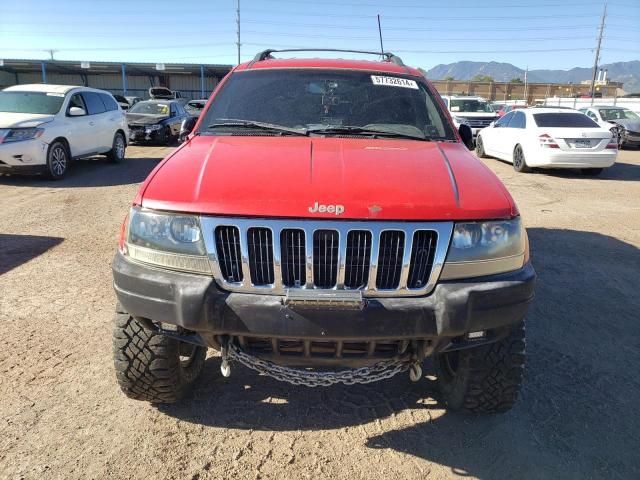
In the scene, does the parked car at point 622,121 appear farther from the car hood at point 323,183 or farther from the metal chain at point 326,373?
the metal chain at point 326,373

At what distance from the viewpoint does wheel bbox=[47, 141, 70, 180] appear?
9578 millimetres

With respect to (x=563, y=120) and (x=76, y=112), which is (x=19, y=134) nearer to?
(x=76, y=112)

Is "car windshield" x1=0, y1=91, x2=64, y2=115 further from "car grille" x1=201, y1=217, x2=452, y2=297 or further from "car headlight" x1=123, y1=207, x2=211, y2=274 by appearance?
"car grille" x1=201, y1=217, x2=452, y2=297

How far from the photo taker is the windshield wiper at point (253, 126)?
3213mm

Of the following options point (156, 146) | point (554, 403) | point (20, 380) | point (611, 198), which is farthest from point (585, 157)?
point (156, 146)

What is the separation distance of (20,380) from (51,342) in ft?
1.62

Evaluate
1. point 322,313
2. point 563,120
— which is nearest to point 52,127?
point 322,313

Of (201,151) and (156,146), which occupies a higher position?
(201,151)

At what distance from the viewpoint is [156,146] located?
1703 cm

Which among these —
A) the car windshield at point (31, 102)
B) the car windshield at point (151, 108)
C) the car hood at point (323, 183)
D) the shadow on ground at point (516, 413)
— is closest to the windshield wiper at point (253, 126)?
the car hood at point (323, 183)

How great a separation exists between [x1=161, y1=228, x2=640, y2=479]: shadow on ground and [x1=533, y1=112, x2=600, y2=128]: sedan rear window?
915 centimetres

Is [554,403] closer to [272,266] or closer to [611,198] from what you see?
[272,266]

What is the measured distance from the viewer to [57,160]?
988cm

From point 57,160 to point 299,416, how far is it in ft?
29.5
